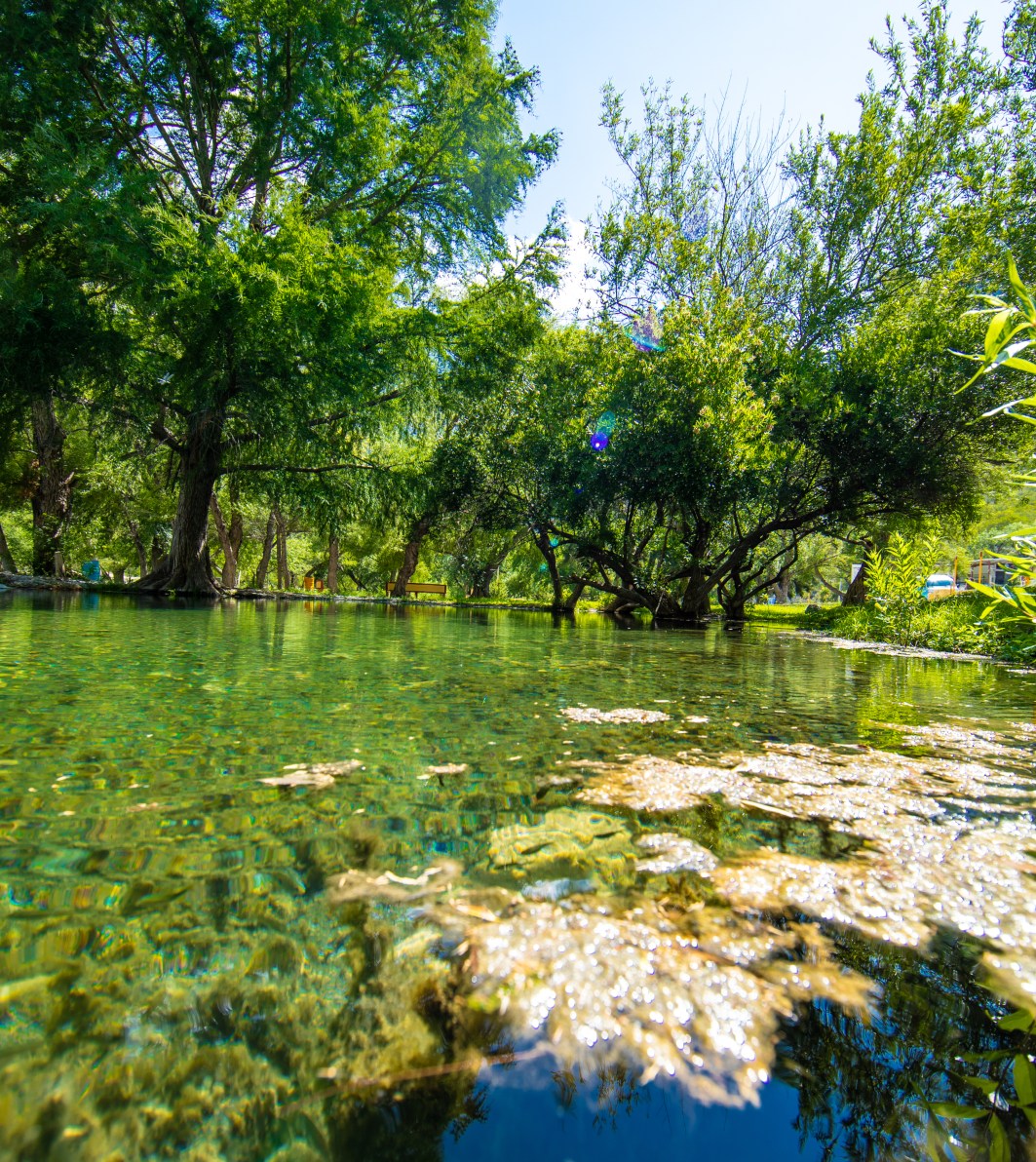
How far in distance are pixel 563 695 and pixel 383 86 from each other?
19467 mm

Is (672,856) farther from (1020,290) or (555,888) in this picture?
(1020,290)

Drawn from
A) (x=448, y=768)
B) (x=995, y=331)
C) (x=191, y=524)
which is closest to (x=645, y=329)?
(x=191, y=524)

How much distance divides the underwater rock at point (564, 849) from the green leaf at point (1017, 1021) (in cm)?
69

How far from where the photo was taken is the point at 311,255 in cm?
1379

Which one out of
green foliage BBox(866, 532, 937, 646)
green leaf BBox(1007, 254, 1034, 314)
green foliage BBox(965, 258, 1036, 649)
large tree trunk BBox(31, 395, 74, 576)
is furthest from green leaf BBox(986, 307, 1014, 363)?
large tree trunk BBox(31, 395, 74, 576)

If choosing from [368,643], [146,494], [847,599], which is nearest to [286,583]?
[146,494]

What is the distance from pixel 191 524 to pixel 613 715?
53.6 feet

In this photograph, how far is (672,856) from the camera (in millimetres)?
1603

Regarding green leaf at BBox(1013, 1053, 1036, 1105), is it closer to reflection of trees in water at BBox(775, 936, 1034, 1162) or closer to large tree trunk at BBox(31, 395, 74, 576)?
reflection of trees in water at BBox(775, 936, 1034, 1162)

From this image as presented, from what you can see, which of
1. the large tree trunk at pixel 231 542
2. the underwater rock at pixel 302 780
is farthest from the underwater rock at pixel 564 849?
the large tree trunk at pixel 231 542

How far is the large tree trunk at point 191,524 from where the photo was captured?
1662cm

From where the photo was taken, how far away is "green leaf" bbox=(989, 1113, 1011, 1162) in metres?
0.83

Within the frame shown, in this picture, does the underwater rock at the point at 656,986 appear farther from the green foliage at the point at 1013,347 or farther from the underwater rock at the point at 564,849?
the green foliage at the point at 1013,347

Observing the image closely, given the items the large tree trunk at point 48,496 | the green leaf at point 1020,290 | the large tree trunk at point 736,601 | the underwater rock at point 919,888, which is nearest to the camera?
the underwater rock at point 919,888
